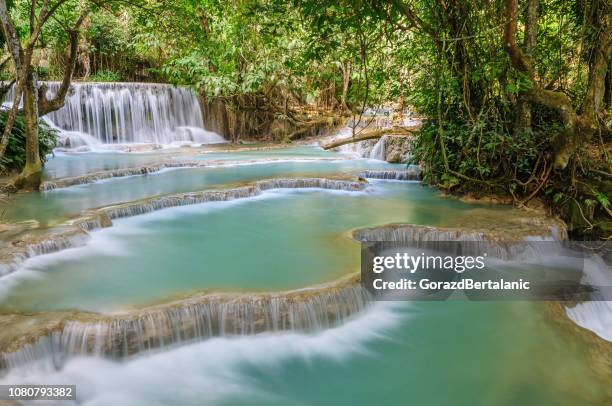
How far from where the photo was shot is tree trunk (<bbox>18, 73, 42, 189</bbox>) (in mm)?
7070

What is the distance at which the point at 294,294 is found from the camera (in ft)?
13.0

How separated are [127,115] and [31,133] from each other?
918cm

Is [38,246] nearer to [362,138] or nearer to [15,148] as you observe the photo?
[362,138]

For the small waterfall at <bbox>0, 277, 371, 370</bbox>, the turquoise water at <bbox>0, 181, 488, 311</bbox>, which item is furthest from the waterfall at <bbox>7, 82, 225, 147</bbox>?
the small waterfall at <bbox>0, 277, 371, 370</bbox>

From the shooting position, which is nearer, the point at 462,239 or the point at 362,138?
the point at 462,239

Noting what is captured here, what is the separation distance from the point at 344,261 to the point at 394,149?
7731 millimetres

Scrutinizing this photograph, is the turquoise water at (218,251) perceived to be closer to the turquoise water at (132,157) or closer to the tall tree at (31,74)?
the tall tree at (31,74)

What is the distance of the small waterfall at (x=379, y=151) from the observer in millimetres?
12516

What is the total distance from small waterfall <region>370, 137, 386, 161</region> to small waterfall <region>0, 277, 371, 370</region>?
28.4 feet

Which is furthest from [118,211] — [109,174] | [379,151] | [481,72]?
[379,151]

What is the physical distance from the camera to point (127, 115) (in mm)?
16031

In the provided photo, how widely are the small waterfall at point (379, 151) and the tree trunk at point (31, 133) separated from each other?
8.07 meters

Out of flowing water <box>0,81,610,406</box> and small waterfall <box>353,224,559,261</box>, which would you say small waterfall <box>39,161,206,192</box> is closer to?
flowing water <box>0,81,610,406</box>

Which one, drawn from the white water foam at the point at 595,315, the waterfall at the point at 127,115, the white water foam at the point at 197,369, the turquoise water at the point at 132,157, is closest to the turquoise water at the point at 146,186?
the turquoise water at the point at 132,157
